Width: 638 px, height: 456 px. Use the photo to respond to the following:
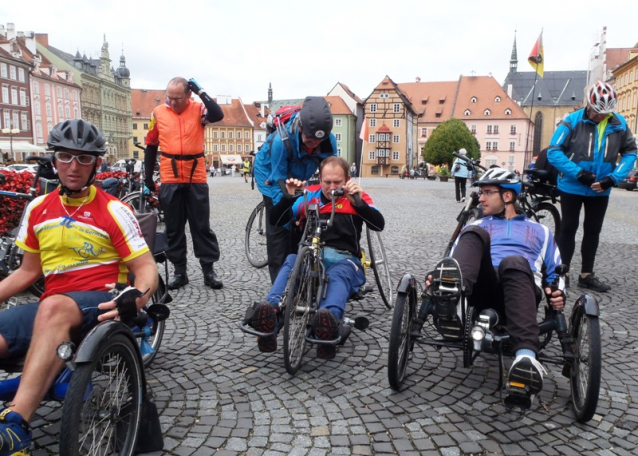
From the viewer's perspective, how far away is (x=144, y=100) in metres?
103

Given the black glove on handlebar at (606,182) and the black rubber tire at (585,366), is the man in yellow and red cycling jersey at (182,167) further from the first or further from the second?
the black glove on handlebar at (606,182)

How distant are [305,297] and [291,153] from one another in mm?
1357

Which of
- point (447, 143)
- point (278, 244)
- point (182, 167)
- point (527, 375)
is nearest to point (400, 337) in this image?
point (527, 375)

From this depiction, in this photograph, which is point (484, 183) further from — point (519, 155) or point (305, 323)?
point (519, 155)

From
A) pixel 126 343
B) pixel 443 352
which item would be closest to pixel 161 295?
pixel 126 343

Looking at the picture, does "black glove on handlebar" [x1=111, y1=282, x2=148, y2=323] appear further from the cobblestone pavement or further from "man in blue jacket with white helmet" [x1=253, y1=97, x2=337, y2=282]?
"man in blue jacket with white helmet" [x1=253, y1=97, x2=337, y2=282]

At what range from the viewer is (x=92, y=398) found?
7.25 feet

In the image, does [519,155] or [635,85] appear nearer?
[635,85]

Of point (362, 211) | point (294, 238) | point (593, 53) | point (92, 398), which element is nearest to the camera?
point (92, 398)

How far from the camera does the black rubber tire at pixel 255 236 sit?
22.9ft

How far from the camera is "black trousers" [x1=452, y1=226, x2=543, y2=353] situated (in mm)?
2910

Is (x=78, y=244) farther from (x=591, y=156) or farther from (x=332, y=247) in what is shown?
(x=591, y=156)

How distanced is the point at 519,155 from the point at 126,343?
8907cm

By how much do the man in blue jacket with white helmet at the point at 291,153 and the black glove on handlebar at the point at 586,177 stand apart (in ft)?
8.55
